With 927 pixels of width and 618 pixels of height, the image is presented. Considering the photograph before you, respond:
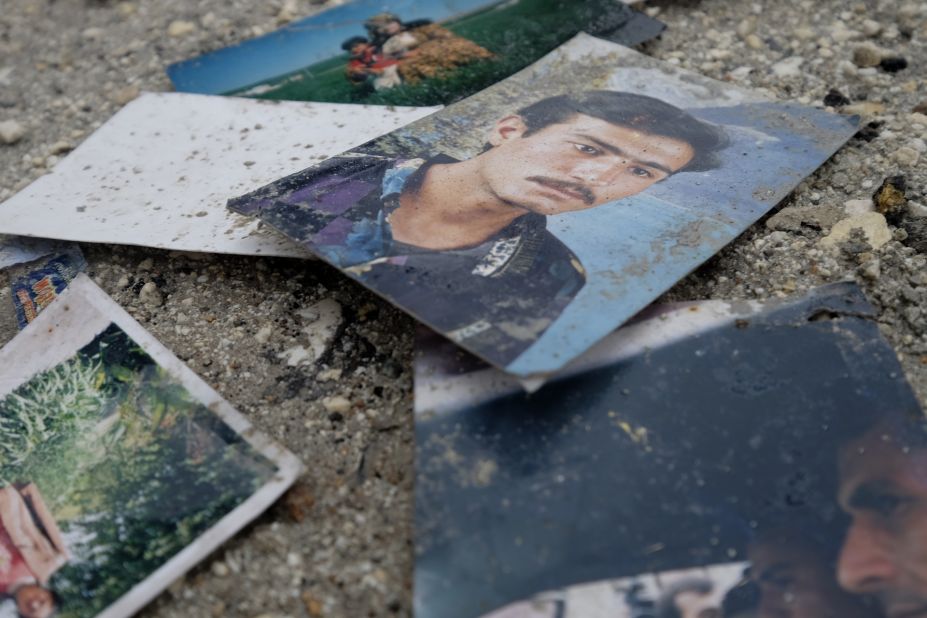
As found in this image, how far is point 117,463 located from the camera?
101cm

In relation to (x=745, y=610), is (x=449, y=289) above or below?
above

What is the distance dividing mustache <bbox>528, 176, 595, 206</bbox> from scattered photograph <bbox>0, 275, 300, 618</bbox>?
0.52m

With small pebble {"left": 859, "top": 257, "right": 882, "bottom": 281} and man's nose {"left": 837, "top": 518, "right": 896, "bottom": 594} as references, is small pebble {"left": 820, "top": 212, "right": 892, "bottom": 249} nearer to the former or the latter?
small pebble {"left": 859, "top": 257, "right": 882, "bottom": 281}

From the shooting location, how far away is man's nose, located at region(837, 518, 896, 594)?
0.84m

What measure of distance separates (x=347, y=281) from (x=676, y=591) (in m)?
0.59

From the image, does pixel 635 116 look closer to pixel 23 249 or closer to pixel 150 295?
pixel 150 295

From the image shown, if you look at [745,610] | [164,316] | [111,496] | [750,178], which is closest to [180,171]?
[164,316]

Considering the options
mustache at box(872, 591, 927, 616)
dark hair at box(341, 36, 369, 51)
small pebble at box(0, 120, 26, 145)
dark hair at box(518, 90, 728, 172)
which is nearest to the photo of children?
dark hair at box(341, 36, 369, 51)

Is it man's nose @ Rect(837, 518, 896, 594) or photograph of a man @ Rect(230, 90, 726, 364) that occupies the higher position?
photograph of a man @ Rect(230, 90, 726, 364)

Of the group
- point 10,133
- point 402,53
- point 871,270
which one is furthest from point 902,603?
point 10,133

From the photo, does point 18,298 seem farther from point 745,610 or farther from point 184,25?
point 745,610

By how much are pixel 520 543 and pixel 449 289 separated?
1.02 ft

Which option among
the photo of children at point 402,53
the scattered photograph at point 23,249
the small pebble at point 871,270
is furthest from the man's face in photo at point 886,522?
the scattered photograph at point 23,249

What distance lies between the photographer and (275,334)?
1149mm
